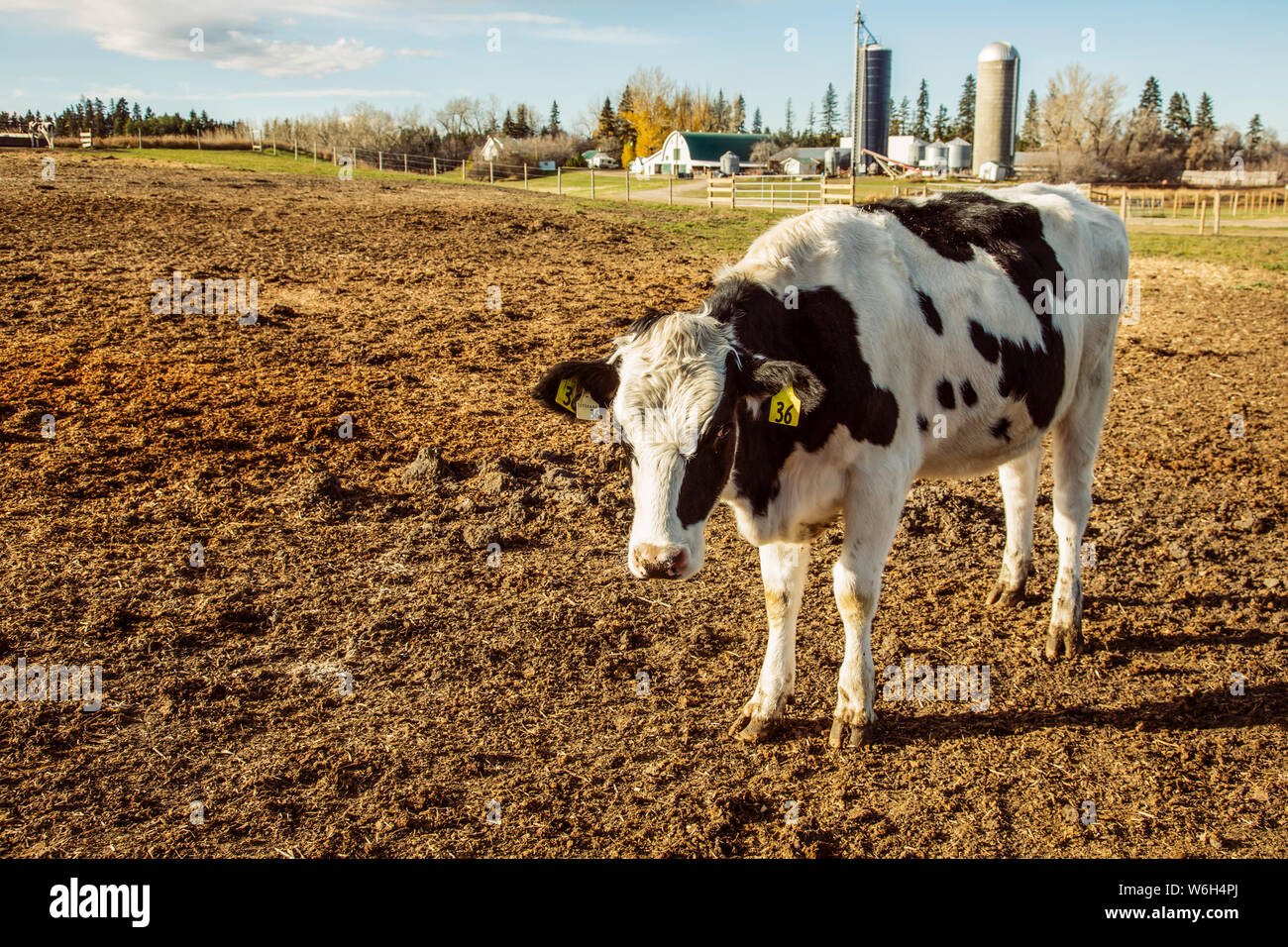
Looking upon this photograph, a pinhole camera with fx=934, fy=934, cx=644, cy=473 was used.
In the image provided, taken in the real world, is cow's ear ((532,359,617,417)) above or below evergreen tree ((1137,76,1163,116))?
below

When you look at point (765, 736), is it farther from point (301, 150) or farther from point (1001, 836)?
point (301, 150)

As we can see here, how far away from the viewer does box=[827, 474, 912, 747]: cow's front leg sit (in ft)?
14.5

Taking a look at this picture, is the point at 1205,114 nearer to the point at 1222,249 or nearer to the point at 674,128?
the point at 674,128

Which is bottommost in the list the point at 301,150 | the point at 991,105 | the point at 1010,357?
the point at 1010,357

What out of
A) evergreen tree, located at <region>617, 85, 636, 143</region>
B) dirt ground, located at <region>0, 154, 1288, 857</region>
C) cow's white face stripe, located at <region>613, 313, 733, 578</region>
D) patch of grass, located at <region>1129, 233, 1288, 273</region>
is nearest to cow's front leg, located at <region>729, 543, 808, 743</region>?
dirt ground, located at <region>0, 154, 1288, 857</region>

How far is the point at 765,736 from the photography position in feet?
15.5

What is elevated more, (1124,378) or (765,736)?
(1124,378)

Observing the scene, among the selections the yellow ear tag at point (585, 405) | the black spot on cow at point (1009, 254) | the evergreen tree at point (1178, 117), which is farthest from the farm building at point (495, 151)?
the evergreen tree at point (1178, 117)

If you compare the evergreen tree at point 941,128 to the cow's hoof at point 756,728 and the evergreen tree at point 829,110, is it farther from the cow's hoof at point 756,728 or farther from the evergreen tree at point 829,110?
the cow's hoof at point 756,728

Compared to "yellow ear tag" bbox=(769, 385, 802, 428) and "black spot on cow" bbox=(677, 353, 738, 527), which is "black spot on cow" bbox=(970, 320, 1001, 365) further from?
"black spot on cow" bbox=(677, 353, 738, 527)

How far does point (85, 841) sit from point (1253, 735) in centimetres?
547

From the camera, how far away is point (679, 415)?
3.74 metres

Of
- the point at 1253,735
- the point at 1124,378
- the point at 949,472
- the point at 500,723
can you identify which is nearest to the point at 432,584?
the point at 500,723

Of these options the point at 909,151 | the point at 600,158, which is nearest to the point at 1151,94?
the point at 909,151
